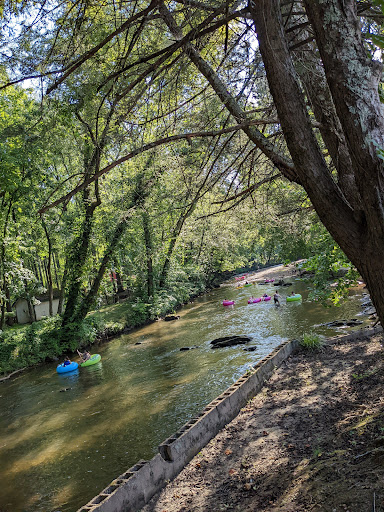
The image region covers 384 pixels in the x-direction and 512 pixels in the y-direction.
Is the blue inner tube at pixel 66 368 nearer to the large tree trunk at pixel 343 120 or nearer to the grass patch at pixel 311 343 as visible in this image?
the grass patch at pixel 311 343

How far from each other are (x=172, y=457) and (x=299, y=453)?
1.62 meters

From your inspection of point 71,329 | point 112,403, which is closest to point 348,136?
point 112,403

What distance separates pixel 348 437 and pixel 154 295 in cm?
2519

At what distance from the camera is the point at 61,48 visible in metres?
4.69

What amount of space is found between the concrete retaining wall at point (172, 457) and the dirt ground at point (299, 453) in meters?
0.12

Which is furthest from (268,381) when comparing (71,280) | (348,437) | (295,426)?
(71,280)

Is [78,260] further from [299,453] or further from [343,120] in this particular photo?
[343,120]

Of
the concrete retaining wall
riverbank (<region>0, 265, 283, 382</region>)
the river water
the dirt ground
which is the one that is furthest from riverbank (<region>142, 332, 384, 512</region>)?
riverbank (<region>0, 265, 283, 382</region>)

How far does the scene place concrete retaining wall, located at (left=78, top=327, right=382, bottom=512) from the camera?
4422 millimetres

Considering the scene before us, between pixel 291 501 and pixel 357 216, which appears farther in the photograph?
pixel 291 501

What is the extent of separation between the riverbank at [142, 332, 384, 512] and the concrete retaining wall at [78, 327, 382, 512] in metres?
0.12

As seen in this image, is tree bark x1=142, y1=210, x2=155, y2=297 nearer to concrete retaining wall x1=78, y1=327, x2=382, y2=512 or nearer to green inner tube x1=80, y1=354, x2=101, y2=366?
green inner tube x1=80, y1=354, x2=101, y2=366

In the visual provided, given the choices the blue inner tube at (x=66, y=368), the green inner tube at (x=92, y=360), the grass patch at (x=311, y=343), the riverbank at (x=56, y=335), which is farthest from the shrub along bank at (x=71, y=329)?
the grass patch at (x=311, y=343)

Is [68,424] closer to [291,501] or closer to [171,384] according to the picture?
[171,384]
